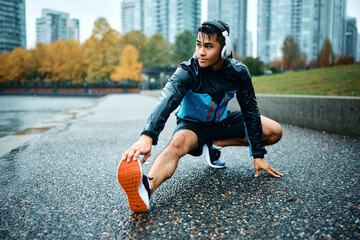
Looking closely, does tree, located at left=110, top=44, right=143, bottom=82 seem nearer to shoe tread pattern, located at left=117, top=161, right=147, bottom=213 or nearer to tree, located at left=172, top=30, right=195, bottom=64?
tree, located at left=172, top=30, right=195, bottom=64

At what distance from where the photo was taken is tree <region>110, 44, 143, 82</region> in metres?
43.3

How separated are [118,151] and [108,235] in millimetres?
2334

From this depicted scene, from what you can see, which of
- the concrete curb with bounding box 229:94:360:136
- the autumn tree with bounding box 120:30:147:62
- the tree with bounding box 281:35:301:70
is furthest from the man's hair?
the tree with bounding box 281:35:301:70

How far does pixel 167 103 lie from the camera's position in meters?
1.96

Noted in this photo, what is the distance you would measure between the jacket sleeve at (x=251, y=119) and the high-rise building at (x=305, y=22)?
10297 centimetres

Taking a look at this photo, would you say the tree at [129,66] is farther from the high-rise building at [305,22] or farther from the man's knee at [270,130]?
the high-rise building at [305,22]

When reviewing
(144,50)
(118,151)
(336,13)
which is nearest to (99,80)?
(144,50)

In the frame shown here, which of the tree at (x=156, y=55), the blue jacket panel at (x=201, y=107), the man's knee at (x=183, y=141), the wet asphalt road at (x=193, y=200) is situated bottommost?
the wet asphalt road at (x=193, y=200)

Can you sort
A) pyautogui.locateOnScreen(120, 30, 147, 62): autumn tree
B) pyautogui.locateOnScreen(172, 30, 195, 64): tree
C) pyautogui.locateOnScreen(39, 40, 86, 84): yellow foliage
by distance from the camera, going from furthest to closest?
pyautogui.locateOnScreen(172, 30, 195, 64): tree
pyautogui.locateOnScreen(120, 30, 147, 62): autumn tree
pyautogui.locateOnScreen(39, 40, 86, 84): yellow foliage

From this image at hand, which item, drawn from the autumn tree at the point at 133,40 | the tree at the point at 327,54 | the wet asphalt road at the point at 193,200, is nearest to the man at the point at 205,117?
the wet asphalt road at the point at 193,200

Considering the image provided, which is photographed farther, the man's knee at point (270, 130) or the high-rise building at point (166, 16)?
the high-rise building at point (166, 16)

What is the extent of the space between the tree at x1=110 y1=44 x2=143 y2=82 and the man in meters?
42.4

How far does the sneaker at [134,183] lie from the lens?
1632mm

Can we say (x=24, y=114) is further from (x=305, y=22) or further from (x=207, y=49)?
(x=305, y=22)
